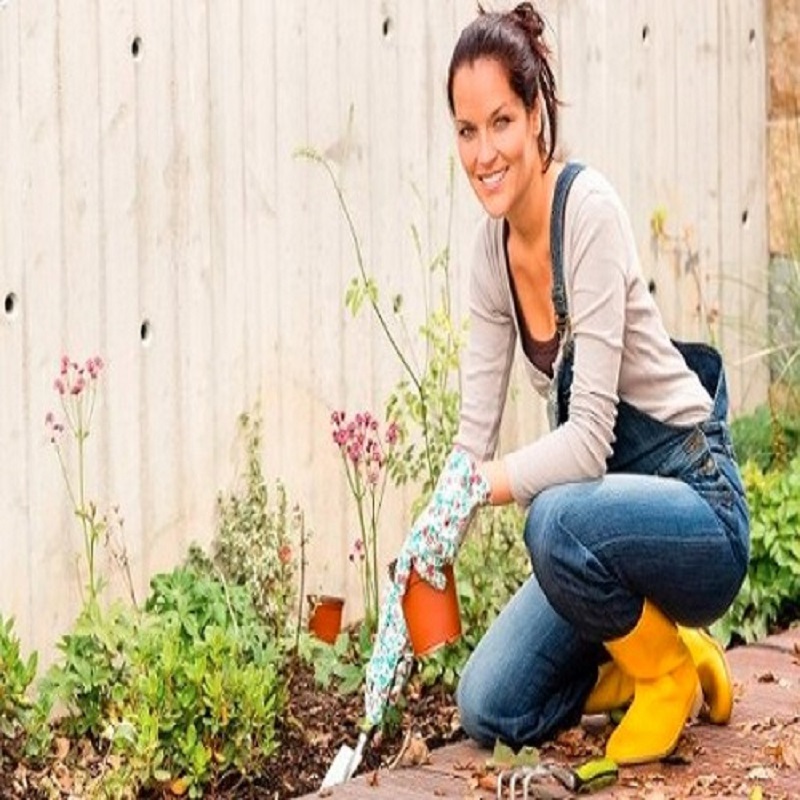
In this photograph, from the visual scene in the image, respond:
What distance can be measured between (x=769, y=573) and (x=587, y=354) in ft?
5.08

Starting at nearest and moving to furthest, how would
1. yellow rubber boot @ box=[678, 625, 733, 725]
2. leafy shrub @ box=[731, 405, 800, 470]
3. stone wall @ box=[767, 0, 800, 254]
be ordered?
yellow rubber boot @ box=[678, 625, 733, 725], leafy shrub @ box=[731, 405, 800, 470], stone wall @ box=[767, 0, 800, 254]

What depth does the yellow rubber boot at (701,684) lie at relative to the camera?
4.10m

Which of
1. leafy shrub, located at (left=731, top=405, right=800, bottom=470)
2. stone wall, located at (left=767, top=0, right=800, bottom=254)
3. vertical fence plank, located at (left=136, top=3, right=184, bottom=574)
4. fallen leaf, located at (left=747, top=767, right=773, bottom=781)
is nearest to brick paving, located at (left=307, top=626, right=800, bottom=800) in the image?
fallen leaf, located at (left=747, top=767, right=773, bottom=781)

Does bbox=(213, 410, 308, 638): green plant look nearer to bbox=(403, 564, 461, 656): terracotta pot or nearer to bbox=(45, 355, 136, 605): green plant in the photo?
bbox=(45, 355, 136, 605): green plant

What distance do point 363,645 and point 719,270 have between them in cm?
252

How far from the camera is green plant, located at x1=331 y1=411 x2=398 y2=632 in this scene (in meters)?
4.46

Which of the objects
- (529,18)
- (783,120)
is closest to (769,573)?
(529,18)

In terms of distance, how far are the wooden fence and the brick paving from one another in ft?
2.89

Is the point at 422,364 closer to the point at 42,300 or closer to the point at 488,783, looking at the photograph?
the point at 42,300

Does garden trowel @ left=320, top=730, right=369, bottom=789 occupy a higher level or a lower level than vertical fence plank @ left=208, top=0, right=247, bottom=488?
lower

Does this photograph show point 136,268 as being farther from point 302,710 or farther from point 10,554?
point 302,710

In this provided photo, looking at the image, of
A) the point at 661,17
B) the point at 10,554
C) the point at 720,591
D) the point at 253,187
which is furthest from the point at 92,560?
the point at 661,17

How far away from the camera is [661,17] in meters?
6.20

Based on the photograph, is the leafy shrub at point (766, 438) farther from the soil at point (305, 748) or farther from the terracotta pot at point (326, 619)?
the soil at point (305, 748)
